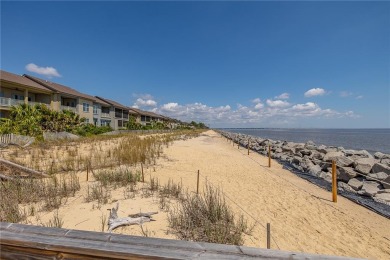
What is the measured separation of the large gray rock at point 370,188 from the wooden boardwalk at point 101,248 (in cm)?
1005

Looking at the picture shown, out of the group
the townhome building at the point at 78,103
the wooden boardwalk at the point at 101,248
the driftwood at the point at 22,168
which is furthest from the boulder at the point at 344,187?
the townhome building at the point at 78,103

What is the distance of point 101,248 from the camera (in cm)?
114

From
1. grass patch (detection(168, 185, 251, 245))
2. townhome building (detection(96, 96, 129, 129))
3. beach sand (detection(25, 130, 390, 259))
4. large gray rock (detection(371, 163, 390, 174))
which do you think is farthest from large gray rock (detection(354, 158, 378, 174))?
townhome building (detection(96, 96, 129, 129))

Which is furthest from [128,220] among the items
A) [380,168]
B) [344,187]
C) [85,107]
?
[85,107]

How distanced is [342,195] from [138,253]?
Answer: 9.73m

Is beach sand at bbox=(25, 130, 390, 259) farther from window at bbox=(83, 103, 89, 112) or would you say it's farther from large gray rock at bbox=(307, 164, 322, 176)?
window at bbox=(83, 103, 89, 112)

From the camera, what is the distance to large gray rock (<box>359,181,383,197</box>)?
8.81 m

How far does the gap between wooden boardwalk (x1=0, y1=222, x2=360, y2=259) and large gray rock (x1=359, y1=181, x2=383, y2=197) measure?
1005cm

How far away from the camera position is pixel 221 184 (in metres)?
8.19

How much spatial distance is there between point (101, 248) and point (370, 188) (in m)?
11.5

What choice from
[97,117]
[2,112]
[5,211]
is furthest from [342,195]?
[97,117]

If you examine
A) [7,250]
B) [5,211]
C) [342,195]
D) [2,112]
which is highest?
[2,112]

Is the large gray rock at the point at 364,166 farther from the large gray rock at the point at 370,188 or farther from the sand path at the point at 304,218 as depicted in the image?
the sand path at the point at 304,218

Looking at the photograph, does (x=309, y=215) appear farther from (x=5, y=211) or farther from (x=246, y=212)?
(x=5, y=211)
